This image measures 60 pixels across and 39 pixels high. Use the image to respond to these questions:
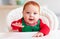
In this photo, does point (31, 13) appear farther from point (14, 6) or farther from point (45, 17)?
point (14, 6)

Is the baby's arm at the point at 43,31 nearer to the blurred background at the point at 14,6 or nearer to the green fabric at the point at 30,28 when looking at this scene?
the green fabric at the point at 30,28

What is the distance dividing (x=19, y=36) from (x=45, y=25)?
112mm

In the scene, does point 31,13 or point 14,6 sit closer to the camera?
point 31,13

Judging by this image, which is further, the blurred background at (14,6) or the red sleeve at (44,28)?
A: the blurred background at (14,6)

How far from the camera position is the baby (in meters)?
0.51

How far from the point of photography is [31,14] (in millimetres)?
513

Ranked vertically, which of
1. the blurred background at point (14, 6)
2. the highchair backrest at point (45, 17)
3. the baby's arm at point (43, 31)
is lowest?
the baby's arm at point (43, 31)

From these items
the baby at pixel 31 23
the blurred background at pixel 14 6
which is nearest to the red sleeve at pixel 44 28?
the baby at pixel 31 23

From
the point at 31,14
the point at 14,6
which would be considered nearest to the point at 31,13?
the point at 31,14

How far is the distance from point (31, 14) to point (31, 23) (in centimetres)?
4

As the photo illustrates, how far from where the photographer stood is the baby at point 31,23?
509mm

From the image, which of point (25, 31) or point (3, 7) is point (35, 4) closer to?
point (25, 31)

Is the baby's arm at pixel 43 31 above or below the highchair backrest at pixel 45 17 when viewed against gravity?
below

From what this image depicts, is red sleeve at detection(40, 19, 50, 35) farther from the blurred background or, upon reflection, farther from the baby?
the blurred background
